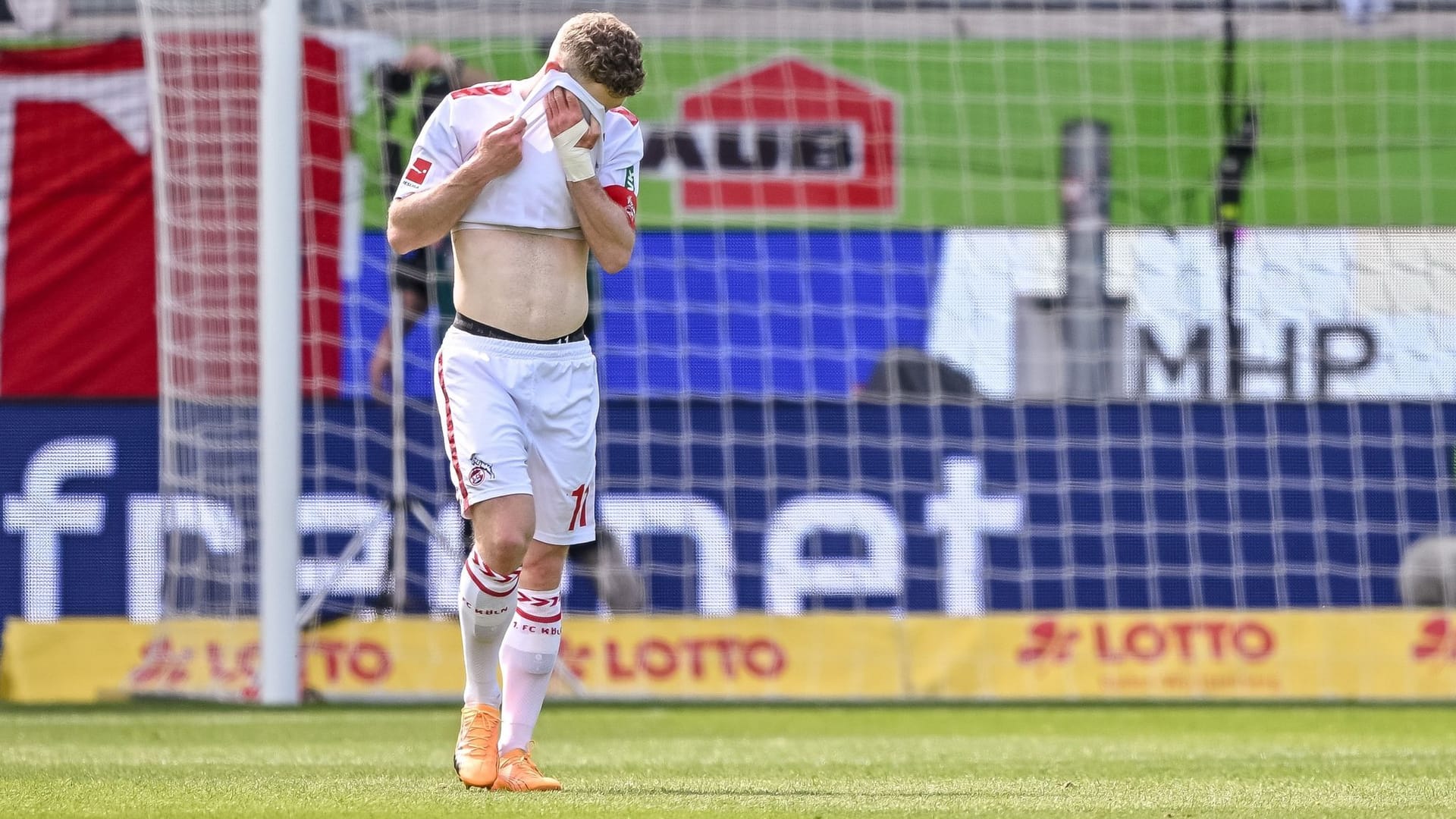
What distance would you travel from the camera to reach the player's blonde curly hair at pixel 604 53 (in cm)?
440

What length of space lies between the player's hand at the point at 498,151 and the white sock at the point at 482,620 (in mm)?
830

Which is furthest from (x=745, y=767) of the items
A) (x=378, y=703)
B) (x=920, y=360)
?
(x=920, y=360)

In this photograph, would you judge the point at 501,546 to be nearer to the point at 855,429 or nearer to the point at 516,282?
the point at 516,282

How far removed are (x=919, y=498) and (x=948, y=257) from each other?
190 cm

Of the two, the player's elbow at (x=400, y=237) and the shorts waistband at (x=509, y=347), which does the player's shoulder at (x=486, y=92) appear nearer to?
the player's elbow at (x=400, y=237)

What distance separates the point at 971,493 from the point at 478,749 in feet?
16.4

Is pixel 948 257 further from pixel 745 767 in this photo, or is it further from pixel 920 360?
pixel 745 767

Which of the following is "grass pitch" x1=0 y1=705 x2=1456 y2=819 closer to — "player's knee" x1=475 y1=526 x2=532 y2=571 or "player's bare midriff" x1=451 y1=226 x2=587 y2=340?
"player's knee" x1=475 y1=526 x2=532 y2=571

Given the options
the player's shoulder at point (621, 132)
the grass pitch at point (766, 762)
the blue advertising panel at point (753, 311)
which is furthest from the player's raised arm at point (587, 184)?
the blue advertising panel at point (753, 311)

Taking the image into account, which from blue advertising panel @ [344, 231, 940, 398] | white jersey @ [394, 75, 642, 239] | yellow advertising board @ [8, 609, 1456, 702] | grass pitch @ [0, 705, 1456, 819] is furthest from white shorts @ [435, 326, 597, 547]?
blue advertising panel @ [344, 231, 940, 398]

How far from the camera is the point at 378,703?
825 cm

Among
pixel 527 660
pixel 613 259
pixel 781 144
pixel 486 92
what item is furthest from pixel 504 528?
pixel 781 144

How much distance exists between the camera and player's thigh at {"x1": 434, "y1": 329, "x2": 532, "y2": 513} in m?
4.40

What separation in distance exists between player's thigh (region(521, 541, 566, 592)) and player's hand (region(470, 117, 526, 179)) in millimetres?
827
